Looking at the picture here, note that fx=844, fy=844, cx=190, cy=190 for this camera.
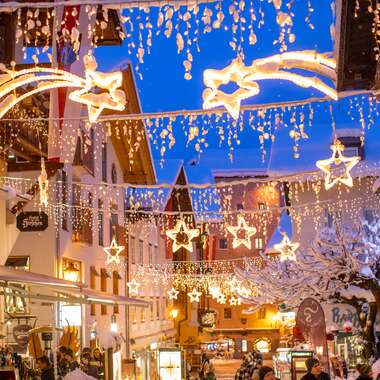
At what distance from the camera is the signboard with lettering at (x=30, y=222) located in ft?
69.9

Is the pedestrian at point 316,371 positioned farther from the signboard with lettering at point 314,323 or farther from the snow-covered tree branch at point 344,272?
the snow-covered tree branch at point 344,272

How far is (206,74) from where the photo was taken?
943cm

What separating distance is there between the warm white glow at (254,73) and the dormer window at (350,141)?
31949 mm

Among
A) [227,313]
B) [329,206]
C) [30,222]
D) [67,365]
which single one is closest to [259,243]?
[227,313]

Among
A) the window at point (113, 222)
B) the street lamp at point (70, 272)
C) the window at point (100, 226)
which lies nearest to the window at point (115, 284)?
the window at point (113, 222)

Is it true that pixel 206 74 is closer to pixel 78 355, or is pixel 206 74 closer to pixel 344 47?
pixel 344 47

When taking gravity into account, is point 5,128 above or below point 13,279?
above

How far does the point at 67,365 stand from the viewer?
18031 mm

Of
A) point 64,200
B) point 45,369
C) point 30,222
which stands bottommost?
point 45,369

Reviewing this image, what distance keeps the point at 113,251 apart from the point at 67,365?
45.5 feet

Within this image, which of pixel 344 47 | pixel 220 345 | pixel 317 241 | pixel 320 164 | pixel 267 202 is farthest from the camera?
pixel 267 202

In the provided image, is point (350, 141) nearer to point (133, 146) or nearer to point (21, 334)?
point (133, 146)

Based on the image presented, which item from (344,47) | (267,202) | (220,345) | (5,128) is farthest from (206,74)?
(267,202)

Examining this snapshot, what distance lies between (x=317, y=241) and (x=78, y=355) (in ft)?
34.9
